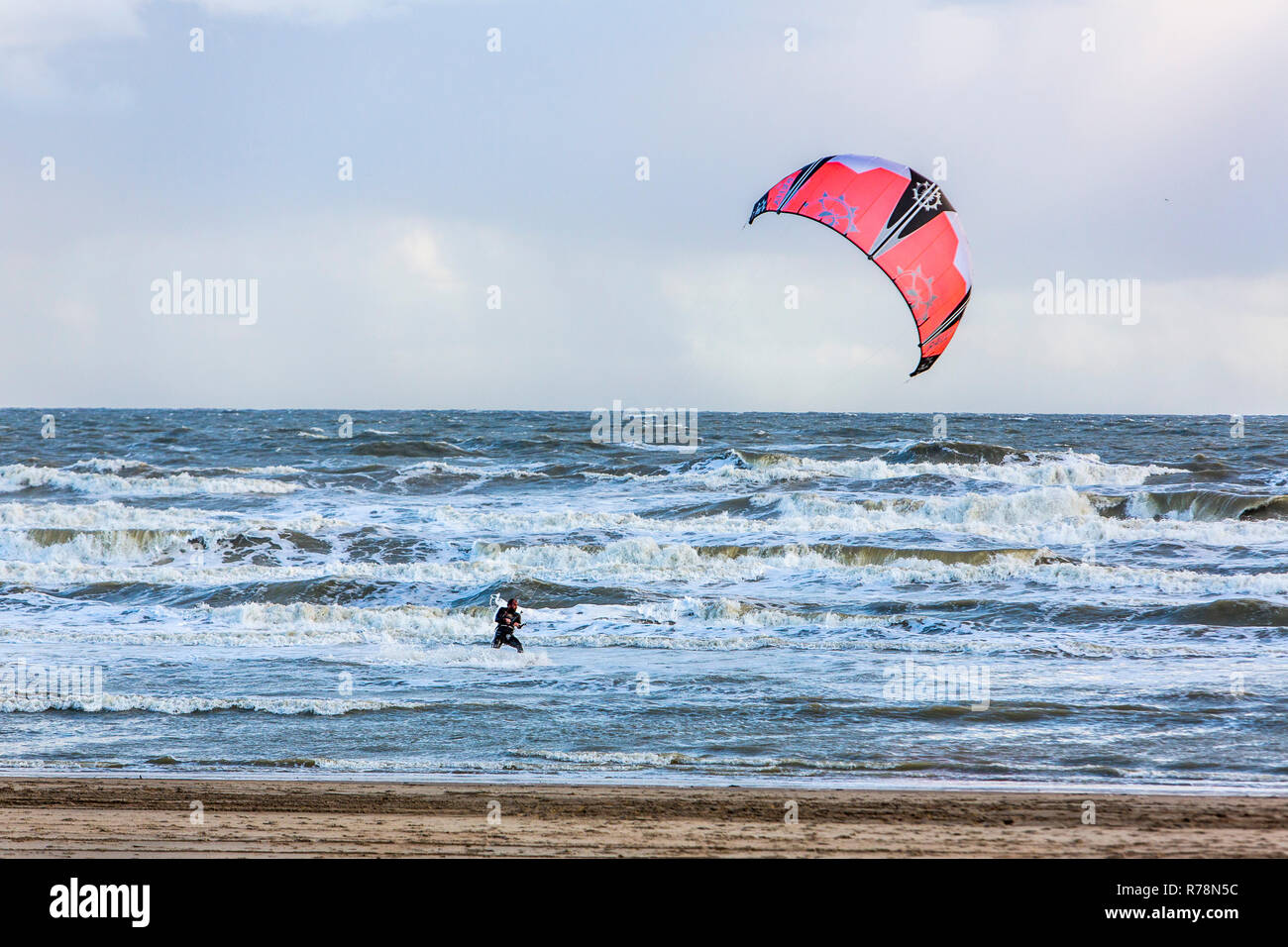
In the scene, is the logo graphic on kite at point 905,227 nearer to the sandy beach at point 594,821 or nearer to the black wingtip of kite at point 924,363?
the black wingtip of kite at point 924,363

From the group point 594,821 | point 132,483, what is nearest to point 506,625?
point 594,821

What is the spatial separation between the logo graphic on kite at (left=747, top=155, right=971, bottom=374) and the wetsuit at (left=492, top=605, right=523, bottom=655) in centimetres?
544

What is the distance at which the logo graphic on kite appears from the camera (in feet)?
40.1

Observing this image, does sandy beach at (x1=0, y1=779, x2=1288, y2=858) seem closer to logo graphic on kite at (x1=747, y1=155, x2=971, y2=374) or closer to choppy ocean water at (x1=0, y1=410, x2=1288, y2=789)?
choppy ocean water at (x1=0, y1=410, x2=1288, y2=789)

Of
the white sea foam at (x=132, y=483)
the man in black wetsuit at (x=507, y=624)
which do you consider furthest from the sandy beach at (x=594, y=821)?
the white sea foam at (x=132, y=483)

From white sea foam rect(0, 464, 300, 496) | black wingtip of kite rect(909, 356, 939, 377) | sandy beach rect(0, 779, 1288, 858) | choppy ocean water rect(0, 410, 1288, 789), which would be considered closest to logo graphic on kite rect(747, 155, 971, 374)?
black wingtip of kite rect(909, 356, 939, 377)

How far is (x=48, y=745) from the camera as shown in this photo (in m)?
8.02

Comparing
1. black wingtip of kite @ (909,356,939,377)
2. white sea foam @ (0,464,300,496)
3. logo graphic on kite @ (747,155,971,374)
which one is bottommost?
white sea foam @ (0,464,300,496)

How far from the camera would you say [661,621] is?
14.5 meters

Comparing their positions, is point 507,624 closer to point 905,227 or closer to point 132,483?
point 905,227
